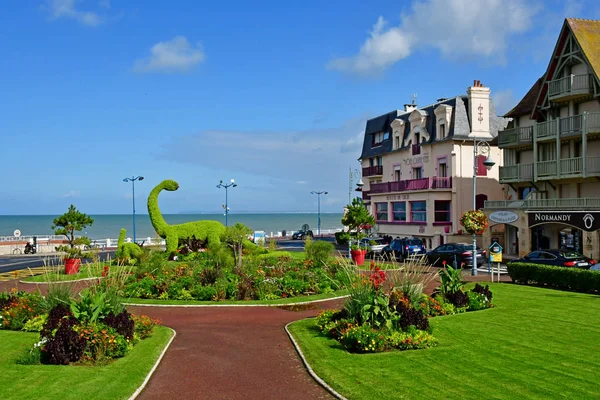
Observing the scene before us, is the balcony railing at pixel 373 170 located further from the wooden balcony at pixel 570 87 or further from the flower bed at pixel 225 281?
the flower bed at pixel 225 281

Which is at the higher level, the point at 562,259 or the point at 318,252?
the point at 318,252

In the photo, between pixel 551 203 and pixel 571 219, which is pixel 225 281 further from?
pixel 551 203

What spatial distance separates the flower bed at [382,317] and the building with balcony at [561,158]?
21.2 m

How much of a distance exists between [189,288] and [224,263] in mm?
3085

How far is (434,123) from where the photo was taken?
5081 cm

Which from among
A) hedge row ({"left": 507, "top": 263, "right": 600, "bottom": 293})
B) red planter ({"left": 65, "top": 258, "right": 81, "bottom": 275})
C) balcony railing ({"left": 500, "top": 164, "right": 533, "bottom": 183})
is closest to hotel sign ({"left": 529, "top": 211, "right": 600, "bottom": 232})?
balcony railing ({"left": 500, "top": 164, "right": 533, "bottom": 183})

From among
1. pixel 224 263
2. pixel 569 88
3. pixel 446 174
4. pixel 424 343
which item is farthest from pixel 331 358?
pixel 446 174

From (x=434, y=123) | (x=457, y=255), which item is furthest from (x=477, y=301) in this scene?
(x=434, y=123)

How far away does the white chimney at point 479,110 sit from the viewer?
47.6 meters

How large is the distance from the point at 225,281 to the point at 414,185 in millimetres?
30506

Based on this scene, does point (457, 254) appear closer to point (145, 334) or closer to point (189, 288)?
point (189, 288)

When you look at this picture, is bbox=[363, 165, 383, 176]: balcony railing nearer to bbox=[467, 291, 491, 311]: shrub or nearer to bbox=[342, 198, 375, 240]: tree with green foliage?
bbox=[342, 198, 375, 240]: tree with green foliage

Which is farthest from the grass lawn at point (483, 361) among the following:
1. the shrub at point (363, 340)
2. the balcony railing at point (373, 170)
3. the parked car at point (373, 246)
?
the balcony railing at point (373, 170)

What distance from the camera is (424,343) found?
1297 cm
